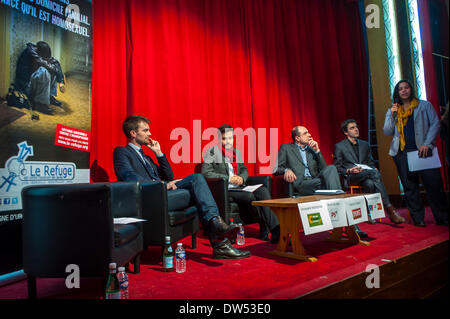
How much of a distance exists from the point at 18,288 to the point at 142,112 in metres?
1.83

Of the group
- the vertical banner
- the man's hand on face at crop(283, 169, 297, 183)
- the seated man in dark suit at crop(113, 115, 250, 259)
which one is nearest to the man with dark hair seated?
the vertical banner

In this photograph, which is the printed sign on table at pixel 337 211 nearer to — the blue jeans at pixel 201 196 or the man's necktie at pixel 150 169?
the blue jeans at pixel 201 196

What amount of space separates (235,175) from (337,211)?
116cm

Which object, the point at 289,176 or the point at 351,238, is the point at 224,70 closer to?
the point at 289,176

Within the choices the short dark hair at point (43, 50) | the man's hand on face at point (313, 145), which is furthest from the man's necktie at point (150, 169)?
the man's hand on face at point (313, 145)

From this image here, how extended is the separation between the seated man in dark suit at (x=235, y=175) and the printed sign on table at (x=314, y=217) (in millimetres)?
583

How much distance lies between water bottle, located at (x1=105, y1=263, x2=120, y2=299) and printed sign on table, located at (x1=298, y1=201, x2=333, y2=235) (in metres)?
1.12

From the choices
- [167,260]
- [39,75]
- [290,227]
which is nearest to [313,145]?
[290,227]

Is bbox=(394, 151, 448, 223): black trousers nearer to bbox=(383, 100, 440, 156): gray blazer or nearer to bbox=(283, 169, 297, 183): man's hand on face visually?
bbox=(383, 100, 440, 156): gray blazer

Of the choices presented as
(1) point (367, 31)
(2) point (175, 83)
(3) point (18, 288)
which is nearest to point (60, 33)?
(2) point (175, 83)

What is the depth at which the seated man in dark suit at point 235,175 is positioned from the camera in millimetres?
2639

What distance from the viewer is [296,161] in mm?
3320

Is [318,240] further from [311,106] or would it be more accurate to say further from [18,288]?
[311,106]

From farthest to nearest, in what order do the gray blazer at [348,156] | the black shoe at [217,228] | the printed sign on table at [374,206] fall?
the gray blazer at [348,156], the printed sign on table at [374,206], the black shoe at [217,228]
